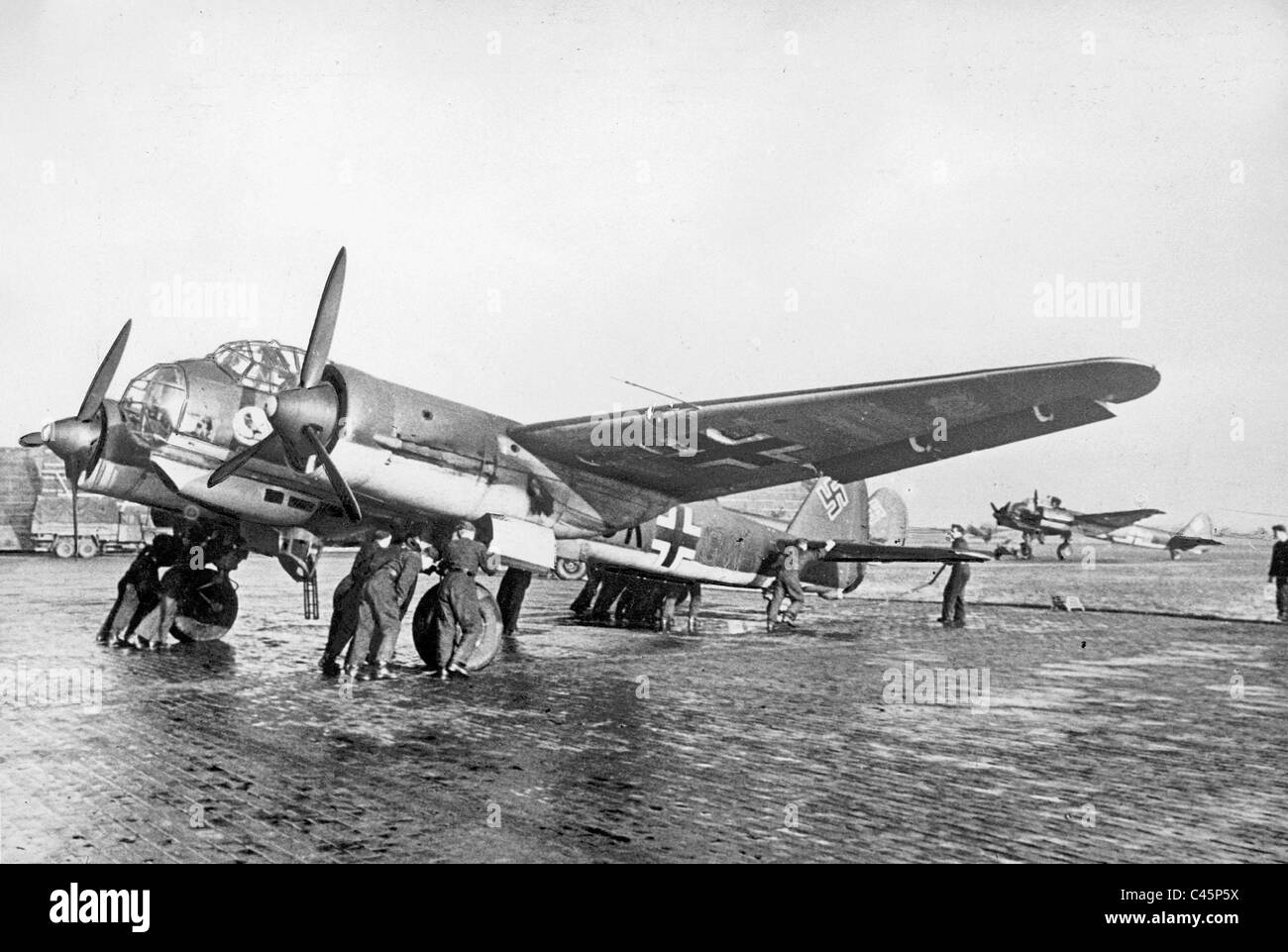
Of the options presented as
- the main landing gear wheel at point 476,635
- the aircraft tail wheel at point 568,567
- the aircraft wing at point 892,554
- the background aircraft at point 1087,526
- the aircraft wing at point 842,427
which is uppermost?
the background aircraft at point 1087,526

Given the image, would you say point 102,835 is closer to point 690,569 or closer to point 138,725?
point 138,725

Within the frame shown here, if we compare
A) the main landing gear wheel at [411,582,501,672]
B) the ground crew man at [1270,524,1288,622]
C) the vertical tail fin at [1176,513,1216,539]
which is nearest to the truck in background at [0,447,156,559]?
the main landing gear wheel at [411,582,501,672]

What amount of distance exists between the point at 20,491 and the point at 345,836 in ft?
137

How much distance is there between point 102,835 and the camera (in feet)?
14.8

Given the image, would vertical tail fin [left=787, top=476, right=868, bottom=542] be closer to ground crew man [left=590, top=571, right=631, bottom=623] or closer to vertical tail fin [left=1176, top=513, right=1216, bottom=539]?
ground crew man [left=590, top=571, right=631, bottom=623]

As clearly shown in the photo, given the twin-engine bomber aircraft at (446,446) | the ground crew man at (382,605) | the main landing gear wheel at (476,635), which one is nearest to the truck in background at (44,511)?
the twin-engine bomber aircraft at (446,446)

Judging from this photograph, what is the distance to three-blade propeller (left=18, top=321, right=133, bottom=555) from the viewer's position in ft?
41.0

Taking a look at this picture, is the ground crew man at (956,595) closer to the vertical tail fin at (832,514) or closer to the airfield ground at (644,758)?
the vertical tail fin at (832,514)

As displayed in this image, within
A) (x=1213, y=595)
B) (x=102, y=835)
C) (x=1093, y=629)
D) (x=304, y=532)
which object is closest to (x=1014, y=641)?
(x=1093, y=629)

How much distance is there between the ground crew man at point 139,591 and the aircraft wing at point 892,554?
11102mm

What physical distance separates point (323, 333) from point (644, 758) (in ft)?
19.3

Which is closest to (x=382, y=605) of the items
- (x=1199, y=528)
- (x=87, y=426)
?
(x=87, y=426)

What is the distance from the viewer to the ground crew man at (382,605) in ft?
29.9
